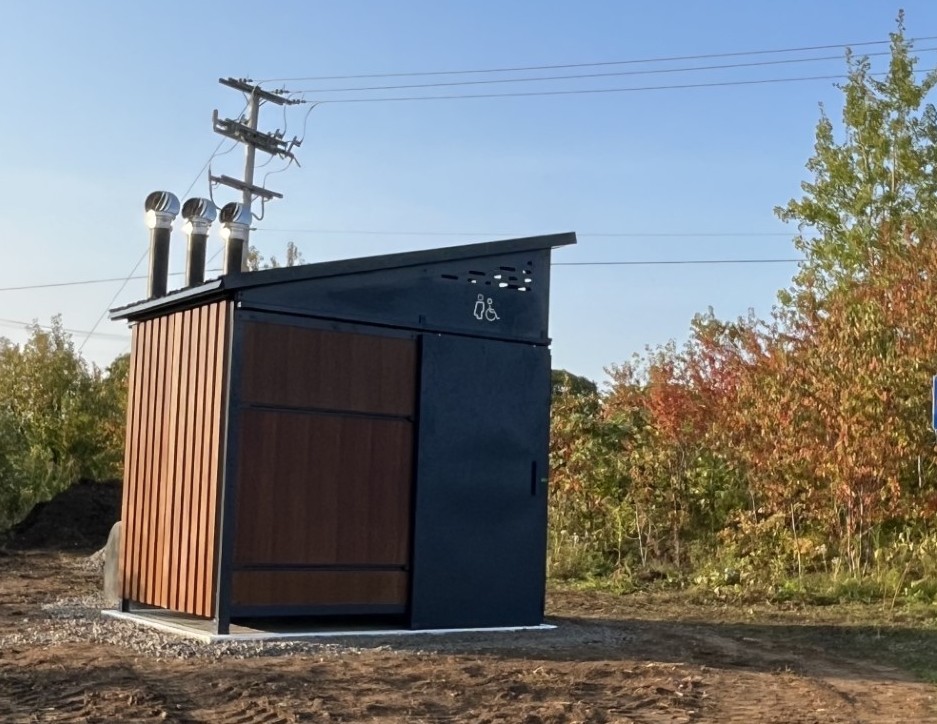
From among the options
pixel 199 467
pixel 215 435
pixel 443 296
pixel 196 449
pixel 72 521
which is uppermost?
pixel 443 296

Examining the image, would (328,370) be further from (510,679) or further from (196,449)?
(510,679)

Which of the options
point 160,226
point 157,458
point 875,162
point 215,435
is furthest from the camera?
point 875,162

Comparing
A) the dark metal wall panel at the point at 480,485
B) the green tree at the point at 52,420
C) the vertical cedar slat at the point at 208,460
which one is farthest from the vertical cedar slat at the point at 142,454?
the green tree at the point at 52,420

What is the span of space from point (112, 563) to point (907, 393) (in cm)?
800

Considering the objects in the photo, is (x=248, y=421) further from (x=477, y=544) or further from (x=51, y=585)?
(x=51, y=585)

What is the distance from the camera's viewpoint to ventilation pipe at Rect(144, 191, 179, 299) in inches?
427

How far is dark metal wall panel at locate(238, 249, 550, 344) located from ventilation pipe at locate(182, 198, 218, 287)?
2.39m

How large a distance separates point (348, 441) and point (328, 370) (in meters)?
0.57

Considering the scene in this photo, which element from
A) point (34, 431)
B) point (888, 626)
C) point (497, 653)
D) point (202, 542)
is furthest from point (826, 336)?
point (34, 431)

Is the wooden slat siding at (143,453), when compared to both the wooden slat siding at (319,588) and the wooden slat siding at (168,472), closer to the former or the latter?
the wooden slat siding at (168,472)

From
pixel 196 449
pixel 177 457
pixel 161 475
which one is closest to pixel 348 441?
pixel 196 449

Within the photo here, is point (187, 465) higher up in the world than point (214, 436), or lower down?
lower down

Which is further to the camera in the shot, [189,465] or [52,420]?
[52,420]

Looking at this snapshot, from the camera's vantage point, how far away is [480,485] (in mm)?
9688
